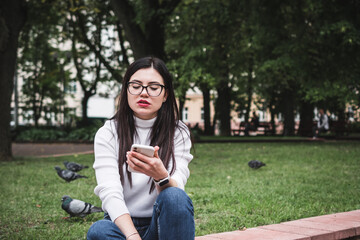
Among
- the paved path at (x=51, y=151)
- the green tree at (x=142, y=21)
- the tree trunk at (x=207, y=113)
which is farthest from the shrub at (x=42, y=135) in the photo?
the green tree at (x=142, y=21)

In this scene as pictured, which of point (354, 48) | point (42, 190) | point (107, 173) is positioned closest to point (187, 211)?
point (107, 173)

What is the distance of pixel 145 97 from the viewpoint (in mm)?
2898

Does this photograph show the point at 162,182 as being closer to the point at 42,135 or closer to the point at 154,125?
the point at 154,125

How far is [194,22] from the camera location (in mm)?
17750

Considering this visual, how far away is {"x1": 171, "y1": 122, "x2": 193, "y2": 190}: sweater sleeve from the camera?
2.95m

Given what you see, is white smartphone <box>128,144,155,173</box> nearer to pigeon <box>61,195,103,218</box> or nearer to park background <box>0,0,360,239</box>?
park background <box>0,0,360,239</box>

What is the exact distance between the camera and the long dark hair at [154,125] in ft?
9.49

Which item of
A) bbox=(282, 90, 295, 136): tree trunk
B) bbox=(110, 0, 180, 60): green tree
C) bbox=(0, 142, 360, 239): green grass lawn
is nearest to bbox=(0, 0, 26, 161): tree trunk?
bbox=(0, 142, 360, 239): green grass lawn

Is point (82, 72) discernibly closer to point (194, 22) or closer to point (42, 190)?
point (194, 22)

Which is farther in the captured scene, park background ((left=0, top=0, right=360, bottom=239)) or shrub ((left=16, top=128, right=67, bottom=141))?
shrub ((left=16, top=128, right=67, bottom=141))

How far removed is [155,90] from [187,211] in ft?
2.69

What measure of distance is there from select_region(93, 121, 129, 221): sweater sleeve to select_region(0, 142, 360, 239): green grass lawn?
5.87ft

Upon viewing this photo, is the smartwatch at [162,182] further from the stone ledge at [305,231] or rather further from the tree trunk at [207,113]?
the tree trunk at [207,113]

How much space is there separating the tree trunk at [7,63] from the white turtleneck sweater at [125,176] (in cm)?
1078
